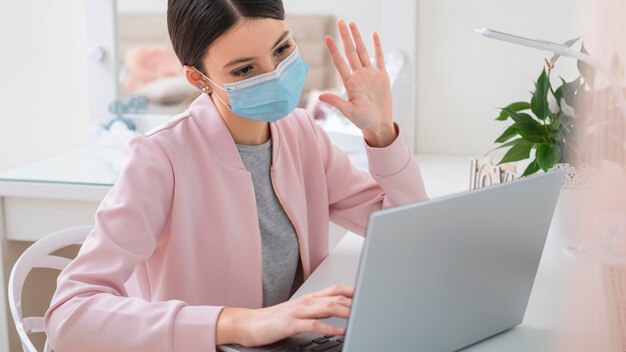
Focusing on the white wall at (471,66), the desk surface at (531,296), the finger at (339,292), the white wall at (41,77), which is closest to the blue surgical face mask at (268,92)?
the desk surface at (531,296)

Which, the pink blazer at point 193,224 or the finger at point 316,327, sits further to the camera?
the pink blazer at point 193,224

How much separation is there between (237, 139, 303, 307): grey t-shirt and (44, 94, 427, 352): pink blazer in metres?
0.02

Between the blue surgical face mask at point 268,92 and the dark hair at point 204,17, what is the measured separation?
0.05 metres

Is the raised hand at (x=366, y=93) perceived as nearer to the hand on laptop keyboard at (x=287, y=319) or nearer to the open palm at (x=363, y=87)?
the open palm at (x=363, y=87)

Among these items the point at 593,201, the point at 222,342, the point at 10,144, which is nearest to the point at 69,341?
the point at 222,342

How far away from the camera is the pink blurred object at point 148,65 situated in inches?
96.6

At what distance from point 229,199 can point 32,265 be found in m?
0.40

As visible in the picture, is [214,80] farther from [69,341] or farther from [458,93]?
[458,93]

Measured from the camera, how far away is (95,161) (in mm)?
1891

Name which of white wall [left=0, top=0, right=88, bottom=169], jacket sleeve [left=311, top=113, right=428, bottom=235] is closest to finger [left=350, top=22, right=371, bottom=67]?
jacket sleeve [left=311, top=113, right=428, bottom=235]

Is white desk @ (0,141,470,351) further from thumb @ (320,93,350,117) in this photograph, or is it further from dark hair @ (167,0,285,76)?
dark hair @ (167,0,285,76)

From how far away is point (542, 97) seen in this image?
1285 millimetres

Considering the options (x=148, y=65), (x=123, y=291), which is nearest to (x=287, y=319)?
(x=123, y=291)

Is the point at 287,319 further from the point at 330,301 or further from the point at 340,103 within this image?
the point at 340,103
